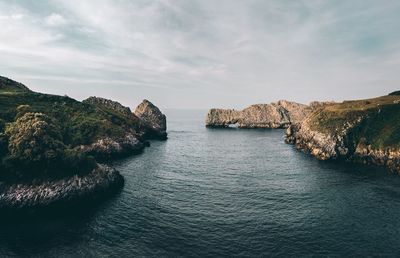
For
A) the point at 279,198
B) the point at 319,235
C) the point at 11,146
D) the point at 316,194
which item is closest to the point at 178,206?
the point at 279,198

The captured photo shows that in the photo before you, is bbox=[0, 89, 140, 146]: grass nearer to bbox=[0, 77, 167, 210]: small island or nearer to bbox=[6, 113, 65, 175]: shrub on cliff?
bbox=[0, 77, 167, 210]: small island

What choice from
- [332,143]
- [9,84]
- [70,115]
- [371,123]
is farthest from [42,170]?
[9,84]

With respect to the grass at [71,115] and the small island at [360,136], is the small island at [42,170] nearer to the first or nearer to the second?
the grass at [71,115]

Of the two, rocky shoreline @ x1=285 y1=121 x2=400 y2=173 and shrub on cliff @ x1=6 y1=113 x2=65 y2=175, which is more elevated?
shrub on cliff @ x1=6 y1=113 x2=65 y2=175

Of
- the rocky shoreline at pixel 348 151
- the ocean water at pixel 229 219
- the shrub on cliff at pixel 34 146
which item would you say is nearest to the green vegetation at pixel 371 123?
the rocky shoreline at pixel 348 151

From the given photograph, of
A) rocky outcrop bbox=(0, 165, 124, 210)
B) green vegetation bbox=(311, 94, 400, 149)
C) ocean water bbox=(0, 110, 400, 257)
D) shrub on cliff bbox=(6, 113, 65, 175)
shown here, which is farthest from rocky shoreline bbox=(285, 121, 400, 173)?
shrub on cliff bbox=(6, 113, 65, 175)

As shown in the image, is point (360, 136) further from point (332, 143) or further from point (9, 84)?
point (9, 84)
